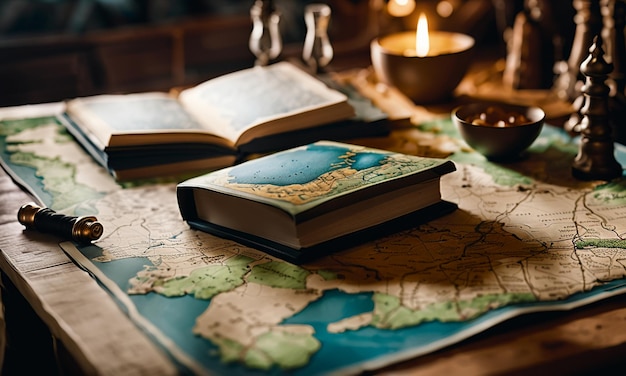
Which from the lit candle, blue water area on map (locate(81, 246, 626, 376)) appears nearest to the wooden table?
blue water area on map (locate(81, 246, 626, 376))

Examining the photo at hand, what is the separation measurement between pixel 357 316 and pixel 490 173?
0.50m

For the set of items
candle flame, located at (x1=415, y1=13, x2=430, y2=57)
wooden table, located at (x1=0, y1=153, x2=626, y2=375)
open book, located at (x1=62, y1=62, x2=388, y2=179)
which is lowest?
wooden table, located at (x1=0, y1=153, x2=626, y2=375)

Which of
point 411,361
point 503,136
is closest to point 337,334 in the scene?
point 411,361

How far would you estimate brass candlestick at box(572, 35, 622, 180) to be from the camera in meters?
1.13

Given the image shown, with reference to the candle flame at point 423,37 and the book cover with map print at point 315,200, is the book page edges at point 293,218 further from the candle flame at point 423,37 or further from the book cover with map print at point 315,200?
the candle flame at point 423,37

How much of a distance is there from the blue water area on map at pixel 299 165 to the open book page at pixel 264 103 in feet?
0.63

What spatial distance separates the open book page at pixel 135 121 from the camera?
49.2 inches

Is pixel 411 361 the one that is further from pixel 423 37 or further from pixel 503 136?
pixel 423 37

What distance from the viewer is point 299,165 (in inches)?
41.7

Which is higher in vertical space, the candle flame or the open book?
the candle flame

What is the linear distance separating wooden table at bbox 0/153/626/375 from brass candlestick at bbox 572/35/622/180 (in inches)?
14.6

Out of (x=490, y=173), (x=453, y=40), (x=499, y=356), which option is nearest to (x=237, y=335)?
(x=499, y=356)

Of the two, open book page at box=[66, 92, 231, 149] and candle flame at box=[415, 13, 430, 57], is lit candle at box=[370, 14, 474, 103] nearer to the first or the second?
candle flame at box=[415, 13, 430, 57]

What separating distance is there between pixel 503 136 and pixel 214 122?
20.4 inches
